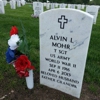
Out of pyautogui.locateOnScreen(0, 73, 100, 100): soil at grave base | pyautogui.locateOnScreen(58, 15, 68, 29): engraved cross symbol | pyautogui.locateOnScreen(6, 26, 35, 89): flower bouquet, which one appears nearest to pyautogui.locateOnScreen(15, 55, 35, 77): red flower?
pyautogui.locateOnScreen(6, 26, 35, 89): flower bouquet

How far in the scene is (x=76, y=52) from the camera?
208 centimetres

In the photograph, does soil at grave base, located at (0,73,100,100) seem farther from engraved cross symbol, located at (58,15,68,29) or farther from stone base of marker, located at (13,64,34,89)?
engraved cross symbol, located at (58,15,68,29)

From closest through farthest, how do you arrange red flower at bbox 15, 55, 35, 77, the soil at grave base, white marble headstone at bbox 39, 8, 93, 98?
white marble headstone at bbox 39, 8, 93, 98 < red flower at bbox 15, 55, 35, 77 < the soil at grave base

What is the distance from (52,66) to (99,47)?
2.46 meters

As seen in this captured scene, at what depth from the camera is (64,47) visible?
215cm

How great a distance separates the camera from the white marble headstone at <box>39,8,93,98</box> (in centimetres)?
192

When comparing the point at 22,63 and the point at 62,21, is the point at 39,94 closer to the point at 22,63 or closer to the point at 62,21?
the point at 22,63

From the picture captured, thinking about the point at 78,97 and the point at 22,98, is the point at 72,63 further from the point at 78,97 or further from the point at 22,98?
the point at 22,98

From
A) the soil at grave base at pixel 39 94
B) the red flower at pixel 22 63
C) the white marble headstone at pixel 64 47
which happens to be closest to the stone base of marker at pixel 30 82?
the soil at grave base at pixel 39 94

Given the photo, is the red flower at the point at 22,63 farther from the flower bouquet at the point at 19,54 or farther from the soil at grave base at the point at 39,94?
the soil at grave base at the point at 39,94

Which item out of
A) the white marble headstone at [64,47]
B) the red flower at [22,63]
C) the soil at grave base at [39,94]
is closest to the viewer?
the white marble headstone at [64,47]

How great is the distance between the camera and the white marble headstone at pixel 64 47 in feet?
6.31

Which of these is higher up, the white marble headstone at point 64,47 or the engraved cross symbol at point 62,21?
the engraved cross symbol at point 62,21

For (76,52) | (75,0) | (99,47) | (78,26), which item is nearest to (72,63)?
(76,52)
